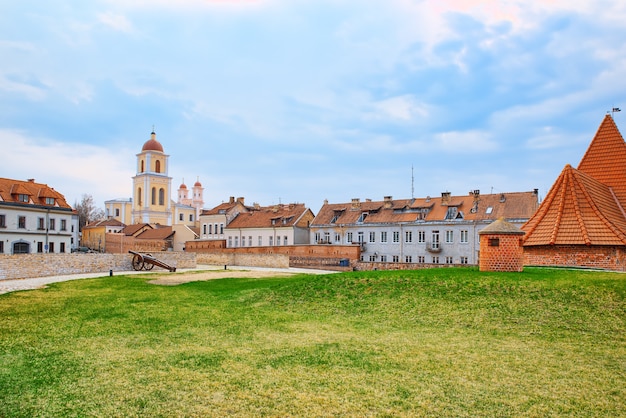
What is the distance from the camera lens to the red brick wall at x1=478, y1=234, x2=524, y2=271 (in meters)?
16.6

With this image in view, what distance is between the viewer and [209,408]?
6262mm

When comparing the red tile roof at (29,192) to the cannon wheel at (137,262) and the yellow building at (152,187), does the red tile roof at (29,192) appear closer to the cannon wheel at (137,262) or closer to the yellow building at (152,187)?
the cannon wheel at (137,262)

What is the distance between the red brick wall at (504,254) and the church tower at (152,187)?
84.8m

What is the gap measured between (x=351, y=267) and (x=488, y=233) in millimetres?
28264

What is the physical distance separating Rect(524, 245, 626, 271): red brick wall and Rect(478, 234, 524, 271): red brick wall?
3.66 meters

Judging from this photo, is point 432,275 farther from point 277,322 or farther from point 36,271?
point 36,271

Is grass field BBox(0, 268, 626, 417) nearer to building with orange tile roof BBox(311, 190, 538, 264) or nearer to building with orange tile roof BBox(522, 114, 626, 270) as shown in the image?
building with orange tile roof BBox(522, 114, 626, 270)

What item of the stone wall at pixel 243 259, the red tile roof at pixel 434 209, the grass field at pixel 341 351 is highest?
the red tile roof at pixel 434 209

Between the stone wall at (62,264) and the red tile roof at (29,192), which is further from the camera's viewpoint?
the red tile roof at (29,192)

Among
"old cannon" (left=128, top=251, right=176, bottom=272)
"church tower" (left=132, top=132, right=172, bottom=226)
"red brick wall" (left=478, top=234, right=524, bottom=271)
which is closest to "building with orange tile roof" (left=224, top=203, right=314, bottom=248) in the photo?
"old cannon" (left=128, top=251, right=176, bottom=272)

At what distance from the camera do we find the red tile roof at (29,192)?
148ft

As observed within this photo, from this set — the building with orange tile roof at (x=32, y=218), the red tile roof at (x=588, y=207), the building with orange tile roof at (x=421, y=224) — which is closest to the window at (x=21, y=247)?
the building with orange tile roof at (x=32, y=218)

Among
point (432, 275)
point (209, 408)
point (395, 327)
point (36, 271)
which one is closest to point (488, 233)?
point (432, 275)

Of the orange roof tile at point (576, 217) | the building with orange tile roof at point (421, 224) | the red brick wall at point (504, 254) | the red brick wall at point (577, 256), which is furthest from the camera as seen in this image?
the building with orange tile roof at point (421, 224)
